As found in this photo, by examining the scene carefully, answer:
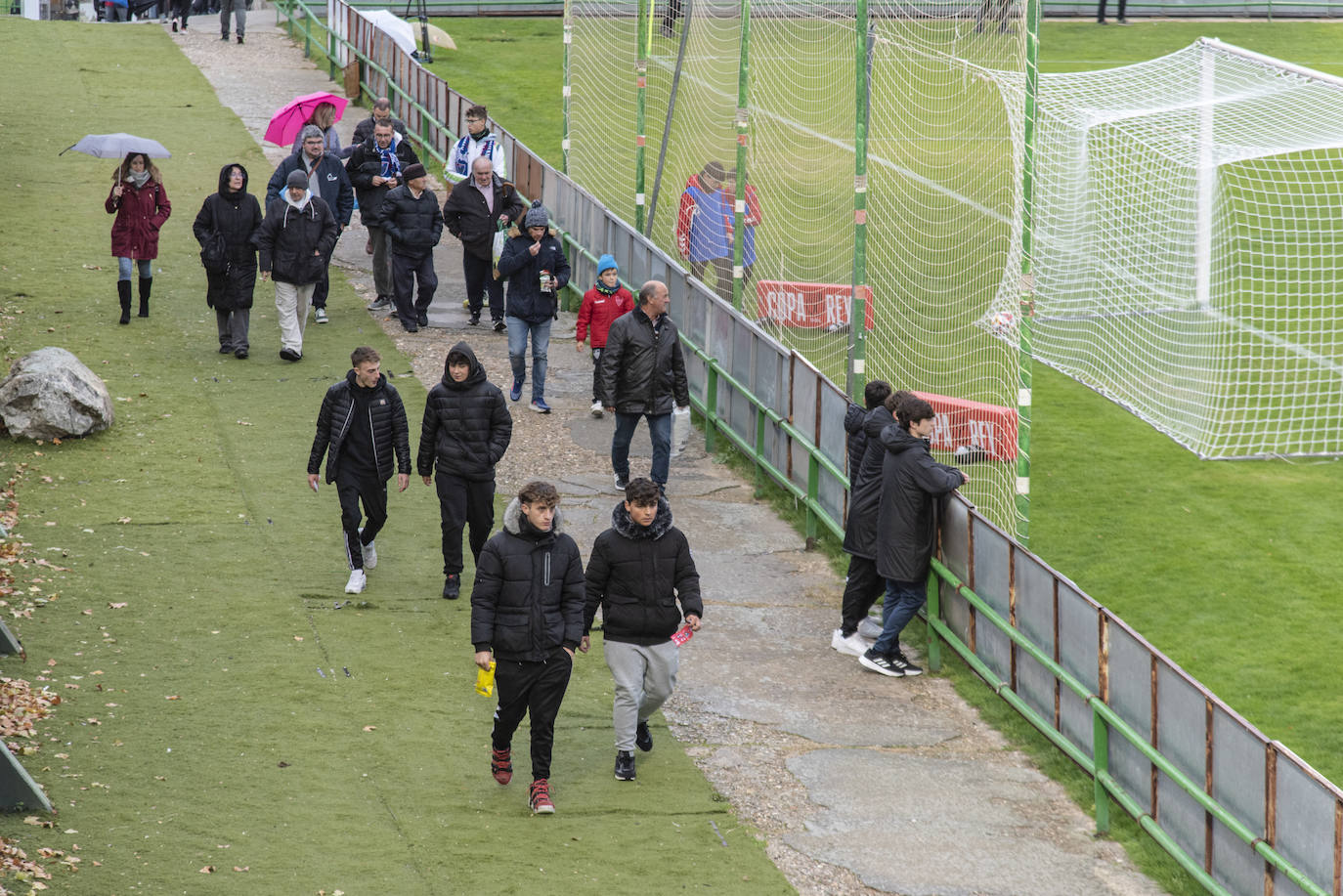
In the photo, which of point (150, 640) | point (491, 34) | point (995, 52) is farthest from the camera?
point (491, 34)

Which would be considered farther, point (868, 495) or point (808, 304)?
point (808, 304)

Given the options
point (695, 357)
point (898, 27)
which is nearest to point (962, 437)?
point (695, 357)

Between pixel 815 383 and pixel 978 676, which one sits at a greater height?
pixel 815 383

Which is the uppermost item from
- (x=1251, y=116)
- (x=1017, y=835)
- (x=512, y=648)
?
(x=1251, y=116)

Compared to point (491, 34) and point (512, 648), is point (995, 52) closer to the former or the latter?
point (512, 648)

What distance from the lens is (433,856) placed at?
802 centimetres

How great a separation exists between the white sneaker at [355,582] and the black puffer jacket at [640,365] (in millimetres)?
2455

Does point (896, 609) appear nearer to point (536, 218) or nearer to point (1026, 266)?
point (1026, 266)

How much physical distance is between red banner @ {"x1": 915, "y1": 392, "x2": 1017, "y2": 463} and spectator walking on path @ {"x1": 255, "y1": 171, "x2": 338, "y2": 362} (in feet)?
18.1

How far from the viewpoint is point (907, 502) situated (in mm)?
10336

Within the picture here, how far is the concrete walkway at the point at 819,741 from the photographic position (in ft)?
27.3

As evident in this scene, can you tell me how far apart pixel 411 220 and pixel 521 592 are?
827cm

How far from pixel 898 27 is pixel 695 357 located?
5.30 m

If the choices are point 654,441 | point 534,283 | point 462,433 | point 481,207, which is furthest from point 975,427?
point 462,433
